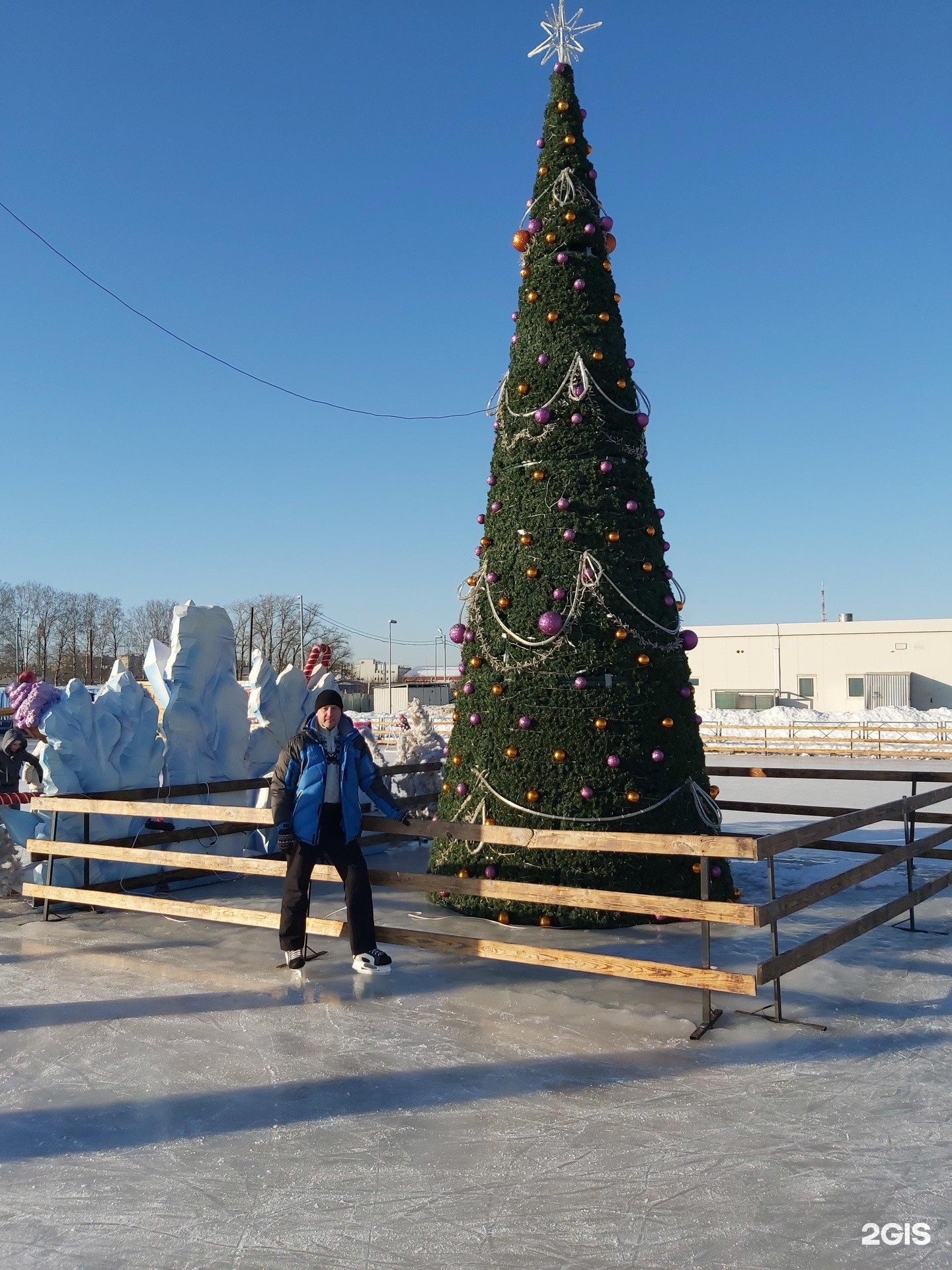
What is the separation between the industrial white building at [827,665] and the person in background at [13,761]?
99.4ft

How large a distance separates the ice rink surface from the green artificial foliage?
887 mm

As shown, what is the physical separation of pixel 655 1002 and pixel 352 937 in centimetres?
184

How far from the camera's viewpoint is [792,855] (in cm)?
1016

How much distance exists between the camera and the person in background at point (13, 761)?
8508 mm

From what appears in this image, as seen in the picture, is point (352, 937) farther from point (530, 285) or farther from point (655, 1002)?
point (530, 285)

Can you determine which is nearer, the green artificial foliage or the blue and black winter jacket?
the blue and black winter jacket

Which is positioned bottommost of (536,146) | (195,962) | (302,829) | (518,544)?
(195,962)

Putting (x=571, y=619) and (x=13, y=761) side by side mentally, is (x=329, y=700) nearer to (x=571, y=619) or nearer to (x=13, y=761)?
(x=571, y=619)

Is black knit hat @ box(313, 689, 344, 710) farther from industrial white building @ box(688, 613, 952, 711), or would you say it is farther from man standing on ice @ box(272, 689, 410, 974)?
industrial white building @ box(688, 613, 952, 711)

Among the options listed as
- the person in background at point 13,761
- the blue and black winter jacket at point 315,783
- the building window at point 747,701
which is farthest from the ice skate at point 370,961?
the building window at point 747,701

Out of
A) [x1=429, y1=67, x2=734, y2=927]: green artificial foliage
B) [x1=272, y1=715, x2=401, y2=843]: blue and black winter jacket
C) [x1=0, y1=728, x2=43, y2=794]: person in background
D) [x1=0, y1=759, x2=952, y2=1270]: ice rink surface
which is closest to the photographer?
[x1=0, y1=759, x2=952, y2=1270]: ice rink surface

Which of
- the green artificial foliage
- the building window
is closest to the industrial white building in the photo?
the building window

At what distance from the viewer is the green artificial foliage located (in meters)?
6.74

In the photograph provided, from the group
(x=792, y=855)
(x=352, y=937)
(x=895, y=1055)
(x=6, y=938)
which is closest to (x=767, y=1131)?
(x=895, y=1055)
